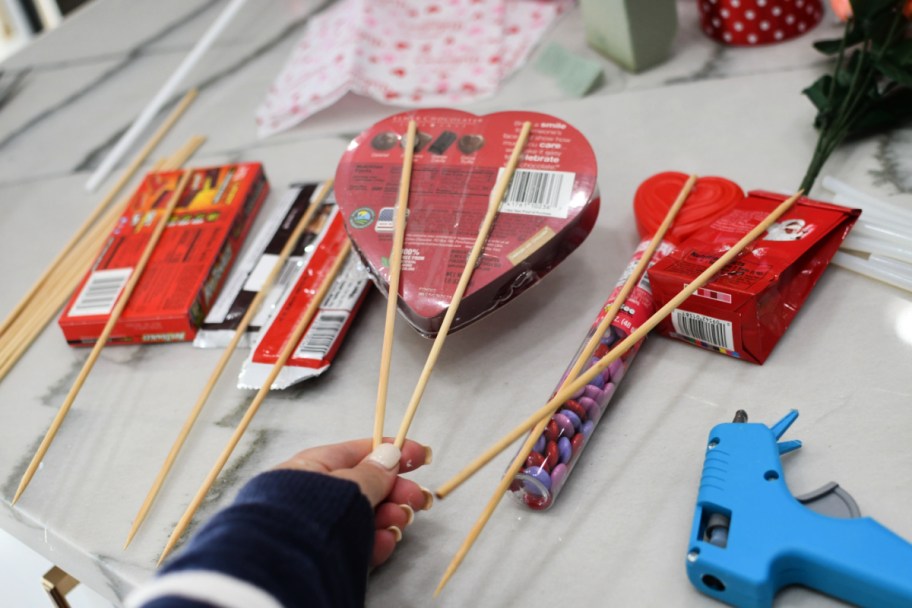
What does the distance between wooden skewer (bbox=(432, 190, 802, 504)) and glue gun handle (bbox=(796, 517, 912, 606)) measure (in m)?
0.16

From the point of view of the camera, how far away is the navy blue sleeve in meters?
0.44

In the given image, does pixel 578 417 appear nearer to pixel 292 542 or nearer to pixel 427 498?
pixel 427 498

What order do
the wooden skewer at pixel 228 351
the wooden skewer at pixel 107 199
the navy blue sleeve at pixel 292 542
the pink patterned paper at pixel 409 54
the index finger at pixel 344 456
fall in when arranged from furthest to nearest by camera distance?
the pink patterned paper at pixel 409 54, the wooden skewer at pixel 107 199, the wooden skewer at pixel 228 351, the index finger at pixel 344 456, the navy blue sleeve at pixel 292 542

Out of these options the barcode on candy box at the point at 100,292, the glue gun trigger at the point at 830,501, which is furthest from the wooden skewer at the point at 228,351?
the glue gun trigger at the point at 830,501

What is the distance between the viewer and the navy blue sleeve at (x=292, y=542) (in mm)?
444

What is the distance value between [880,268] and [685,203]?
0.16 meters

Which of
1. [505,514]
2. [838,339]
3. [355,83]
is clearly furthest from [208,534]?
[355,83]

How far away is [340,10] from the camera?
1.16m

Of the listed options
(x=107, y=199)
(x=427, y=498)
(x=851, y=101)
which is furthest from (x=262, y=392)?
(x=851, y=101)

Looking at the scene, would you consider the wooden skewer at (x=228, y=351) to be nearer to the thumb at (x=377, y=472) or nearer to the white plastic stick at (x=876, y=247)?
the thumb at (x=377, y=472)

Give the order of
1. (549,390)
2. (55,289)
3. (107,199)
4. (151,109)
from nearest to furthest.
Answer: (549,390) < (55,289) < (107,199) < (151,109)

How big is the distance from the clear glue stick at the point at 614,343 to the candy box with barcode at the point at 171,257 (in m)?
0.36

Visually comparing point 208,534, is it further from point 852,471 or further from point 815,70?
point 815,70

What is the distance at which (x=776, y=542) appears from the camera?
49 centimetres
